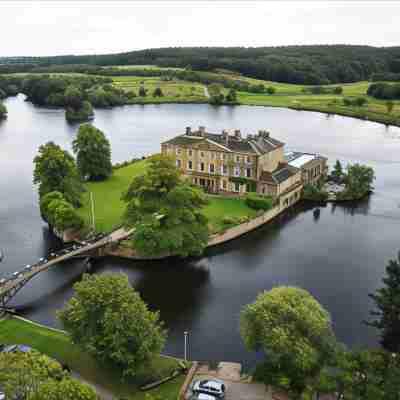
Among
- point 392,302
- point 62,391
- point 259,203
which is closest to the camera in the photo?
point 62,391

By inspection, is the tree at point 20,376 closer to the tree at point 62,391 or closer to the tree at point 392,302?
the tree at point 62,391

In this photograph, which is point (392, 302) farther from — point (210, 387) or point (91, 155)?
point (91, 155)

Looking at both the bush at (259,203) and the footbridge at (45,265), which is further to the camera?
the bush at (259,203)

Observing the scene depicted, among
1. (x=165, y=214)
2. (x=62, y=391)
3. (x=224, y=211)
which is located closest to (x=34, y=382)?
(x=62, y=391)

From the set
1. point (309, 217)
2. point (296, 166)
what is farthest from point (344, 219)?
point (296, 166)

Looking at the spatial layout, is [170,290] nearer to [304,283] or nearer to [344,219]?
[304,283]

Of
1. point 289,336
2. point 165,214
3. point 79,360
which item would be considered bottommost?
point 79,360

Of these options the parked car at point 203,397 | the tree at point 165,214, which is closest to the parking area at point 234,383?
the parked car at point 203,397
